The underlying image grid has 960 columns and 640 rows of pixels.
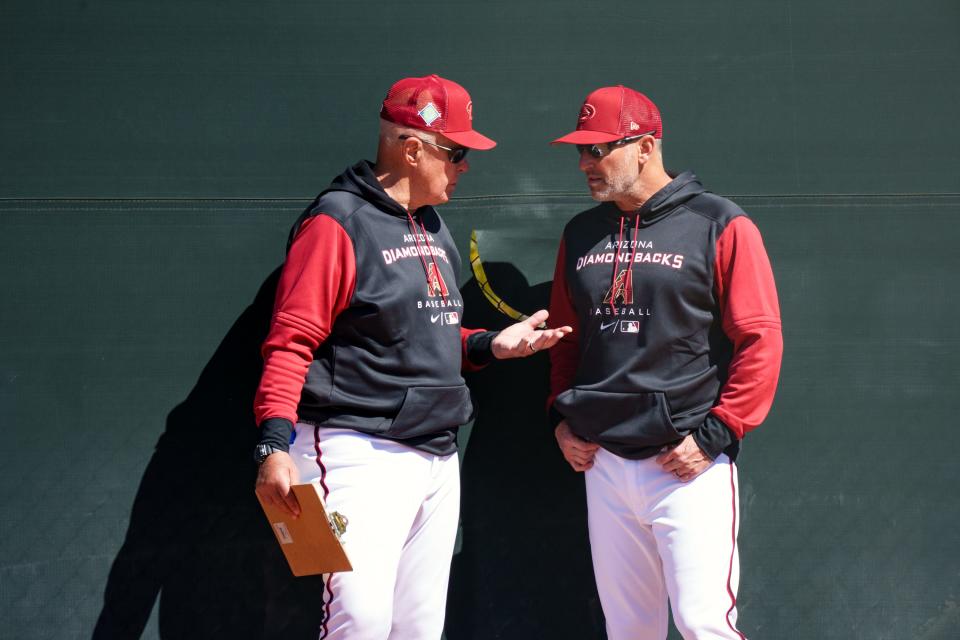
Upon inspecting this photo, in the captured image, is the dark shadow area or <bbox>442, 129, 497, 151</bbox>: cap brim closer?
<bbox>442, 129, 497, 151</bbox>: cap brim

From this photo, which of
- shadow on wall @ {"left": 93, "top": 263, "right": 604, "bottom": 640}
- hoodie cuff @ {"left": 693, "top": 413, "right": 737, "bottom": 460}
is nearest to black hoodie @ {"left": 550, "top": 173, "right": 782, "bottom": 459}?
hoodie cuff @ {"left": 693, "top": 413, "right": 737, "bottom": 460}

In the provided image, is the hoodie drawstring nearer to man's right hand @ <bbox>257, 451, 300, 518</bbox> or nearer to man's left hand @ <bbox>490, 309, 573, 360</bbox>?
man's left hand @ <bbox>490, 309, 573, 360</bbox>

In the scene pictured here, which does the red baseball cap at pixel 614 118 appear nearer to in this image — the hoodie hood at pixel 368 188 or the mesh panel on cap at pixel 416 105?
the mesh panel on cap at pixel 416 105

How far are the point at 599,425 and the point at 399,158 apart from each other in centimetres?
100

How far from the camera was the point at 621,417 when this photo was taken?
288cm

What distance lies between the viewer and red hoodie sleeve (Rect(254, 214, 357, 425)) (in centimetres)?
261

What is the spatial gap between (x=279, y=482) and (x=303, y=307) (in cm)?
47

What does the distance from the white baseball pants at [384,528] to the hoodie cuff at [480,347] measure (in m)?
0.34

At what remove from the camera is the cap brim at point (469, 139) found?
9.61 ft

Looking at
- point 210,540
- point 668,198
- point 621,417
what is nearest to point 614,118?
point 668,198

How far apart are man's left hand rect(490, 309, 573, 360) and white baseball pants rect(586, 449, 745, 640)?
381 millimetres

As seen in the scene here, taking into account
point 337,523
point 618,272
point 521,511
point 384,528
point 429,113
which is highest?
point 429,113

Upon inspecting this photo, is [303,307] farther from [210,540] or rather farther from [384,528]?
[210,540]

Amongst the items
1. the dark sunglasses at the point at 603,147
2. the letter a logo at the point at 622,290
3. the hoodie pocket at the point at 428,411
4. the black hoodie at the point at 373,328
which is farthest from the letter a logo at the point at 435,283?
the dark sunglasses at the point at 603,147
